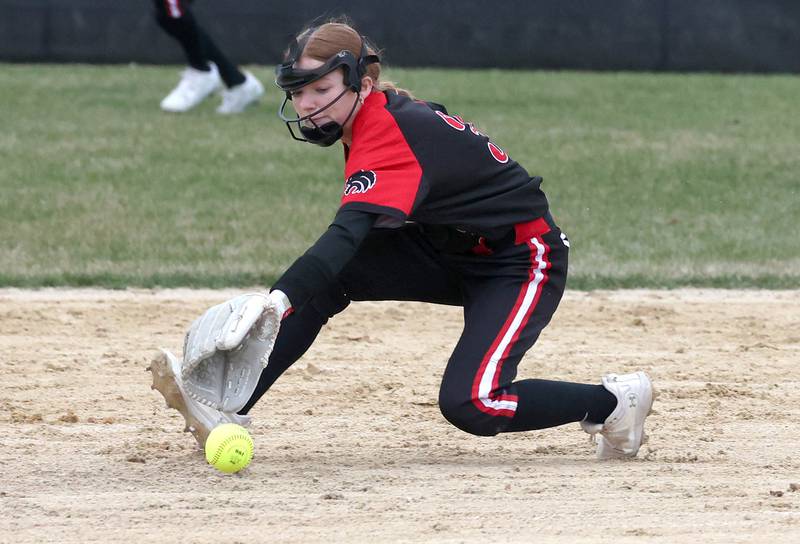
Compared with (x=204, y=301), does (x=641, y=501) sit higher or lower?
higher

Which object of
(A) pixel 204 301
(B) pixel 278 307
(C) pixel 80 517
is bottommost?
(A) pixel 204 301

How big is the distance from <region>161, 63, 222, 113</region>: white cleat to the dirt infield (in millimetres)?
5763

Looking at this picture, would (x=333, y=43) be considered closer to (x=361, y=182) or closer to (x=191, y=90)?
(x=361, y=182)

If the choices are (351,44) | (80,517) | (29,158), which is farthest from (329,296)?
(29,158)

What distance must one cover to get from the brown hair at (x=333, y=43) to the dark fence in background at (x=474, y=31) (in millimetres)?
10833

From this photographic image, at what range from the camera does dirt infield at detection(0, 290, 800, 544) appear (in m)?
3.45

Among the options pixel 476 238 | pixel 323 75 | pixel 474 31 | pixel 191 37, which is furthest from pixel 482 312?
pixel 474 31

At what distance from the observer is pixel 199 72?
12109 mm

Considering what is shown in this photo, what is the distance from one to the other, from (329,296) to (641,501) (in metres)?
1.19

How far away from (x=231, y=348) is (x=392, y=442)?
0.99 metres

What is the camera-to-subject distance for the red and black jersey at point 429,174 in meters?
3.68

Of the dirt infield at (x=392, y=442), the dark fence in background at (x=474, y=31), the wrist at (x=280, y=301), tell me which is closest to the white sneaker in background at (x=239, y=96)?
the dark fence in background at (x=474, y=31)

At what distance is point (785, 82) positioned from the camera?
49.1 feet

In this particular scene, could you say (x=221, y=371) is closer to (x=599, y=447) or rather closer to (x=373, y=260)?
(x=373, y=260)
